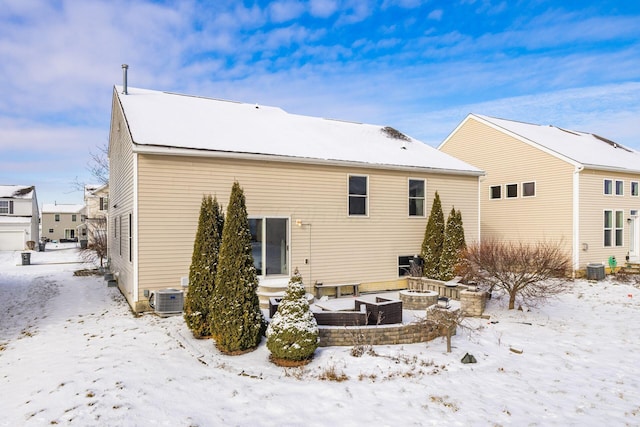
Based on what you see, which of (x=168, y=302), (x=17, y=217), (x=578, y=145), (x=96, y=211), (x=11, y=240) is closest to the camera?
(x=168, y=302)

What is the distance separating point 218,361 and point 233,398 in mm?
1466

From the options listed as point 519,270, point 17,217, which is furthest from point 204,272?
→ point 17,217

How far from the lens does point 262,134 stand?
42.4 feet

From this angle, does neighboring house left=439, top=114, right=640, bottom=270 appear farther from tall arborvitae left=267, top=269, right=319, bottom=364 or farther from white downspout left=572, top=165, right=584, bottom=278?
tall arborvitae left=267, top=269, right=319, bottom=364

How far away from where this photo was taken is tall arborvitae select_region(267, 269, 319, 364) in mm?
6676

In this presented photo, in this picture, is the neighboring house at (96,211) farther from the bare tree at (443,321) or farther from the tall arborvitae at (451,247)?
the bare tree at (443,321)

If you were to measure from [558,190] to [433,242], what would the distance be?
25.0 feet

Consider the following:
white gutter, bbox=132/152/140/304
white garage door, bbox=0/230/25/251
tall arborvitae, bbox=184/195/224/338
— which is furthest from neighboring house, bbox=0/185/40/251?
tall arborvitae, bbox=184/195/224/338

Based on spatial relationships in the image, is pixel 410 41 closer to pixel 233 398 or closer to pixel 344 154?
pixel 344 154

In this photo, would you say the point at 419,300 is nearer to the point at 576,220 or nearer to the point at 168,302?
the point at 168,302

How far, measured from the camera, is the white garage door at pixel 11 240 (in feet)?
116

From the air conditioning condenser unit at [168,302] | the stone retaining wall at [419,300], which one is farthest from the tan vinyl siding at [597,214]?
the air conditioning condenser unit at [168,302]

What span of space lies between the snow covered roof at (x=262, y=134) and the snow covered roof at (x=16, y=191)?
114 ft

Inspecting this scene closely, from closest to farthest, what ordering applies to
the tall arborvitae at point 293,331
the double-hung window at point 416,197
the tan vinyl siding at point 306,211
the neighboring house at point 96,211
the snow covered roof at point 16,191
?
the tall arborvitae at point 293,331
the tan vinyl siding at point 306,211
the double-hung window at point 416,197
the neighboring house at point 96,211
the snow covered roof at point 16,191
